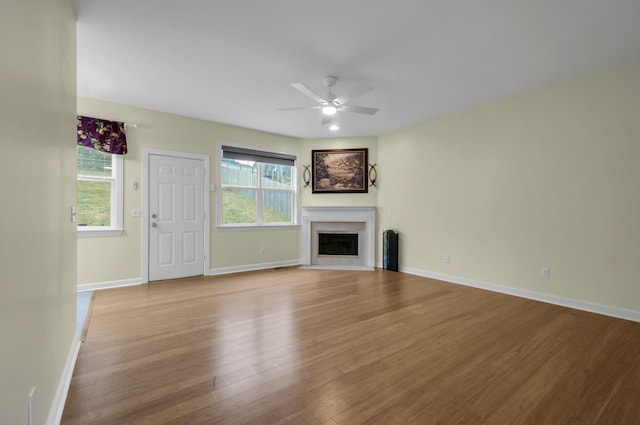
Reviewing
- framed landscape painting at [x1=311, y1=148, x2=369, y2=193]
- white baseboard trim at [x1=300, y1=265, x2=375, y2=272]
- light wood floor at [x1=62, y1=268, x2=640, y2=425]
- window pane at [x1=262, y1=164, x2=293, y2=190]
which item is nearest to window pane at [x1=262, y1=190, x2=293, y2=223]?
window pane at [x1=262, y1=164, x2=293, y2=190]

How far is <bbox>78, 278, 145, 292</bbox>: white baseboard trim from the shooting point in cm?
382

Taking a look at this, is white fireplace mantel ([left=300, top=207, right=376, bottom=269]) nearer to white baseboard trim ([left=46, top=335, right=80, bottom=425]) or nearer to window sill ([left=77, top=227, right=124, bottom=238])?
window sill ([left=77, top=227, right=124, bottom=238])

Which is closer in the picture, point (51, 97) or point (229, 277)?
point (51, 97)

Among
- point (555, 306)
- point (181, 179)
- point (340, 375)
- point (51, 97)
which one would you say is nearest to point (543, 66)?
point (555, 306)

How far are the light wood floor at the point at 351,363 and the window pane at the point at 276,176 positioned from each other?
2.73 m

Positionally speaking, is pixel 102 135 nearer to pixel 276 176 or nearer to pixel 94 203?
pixel 94 203

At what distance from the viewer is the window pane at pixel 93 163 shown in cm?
392

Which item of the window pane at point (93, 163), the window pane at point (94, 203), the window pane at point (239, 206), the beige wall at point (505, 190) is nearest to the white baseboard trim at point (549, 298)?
the beige wall at point (505, 190)

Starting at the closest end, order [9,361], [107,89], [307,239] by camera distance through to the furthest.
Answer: [9,361], [107,89], [307,239]

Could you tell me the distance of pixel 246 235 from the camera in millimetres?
5305

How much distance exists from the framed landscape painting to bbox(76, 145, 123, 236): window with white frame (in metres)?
→ 3.41

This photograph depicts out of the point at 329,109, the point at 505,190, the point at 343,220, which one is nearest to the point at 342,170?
the point at 343,220

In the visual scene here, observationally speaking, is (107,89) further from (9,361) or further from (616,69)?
(616,69)

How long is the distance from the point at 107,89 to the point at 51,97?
259 centimetres
